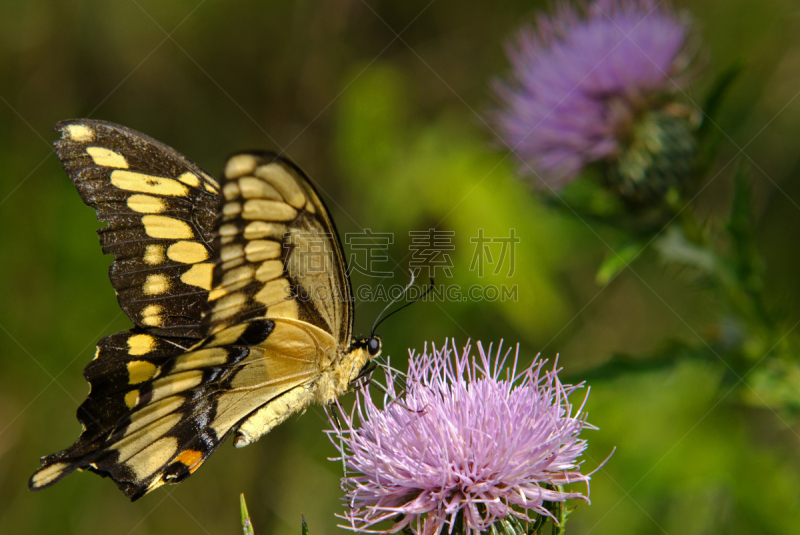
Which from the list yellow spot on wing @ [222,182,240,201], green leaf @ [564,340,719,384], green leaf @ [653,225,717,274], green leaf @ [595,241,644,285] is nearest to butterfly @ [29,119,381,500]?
yellow spot on wing @ [222,182,240,201]

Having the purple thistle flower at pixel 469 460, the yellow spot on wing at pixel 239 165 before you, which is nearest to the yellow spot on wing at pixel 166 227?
the yellow spot on wing at pixel 239 165

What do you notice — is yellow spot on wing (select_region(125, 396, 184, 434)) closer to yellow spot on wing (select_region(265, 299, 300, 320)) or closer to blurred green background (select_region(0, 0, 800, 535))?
yellow spot on wing (select_region(265, 299, 300, 320))

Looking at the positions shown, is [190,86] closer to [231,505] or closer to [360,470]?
[231,505]

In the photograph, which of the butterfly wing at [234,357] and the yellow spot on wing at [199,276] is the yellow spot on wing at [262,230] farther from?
the yellow spot on wing at [199,276]

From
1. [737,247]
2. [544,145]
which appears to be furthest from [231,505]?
[737,247]

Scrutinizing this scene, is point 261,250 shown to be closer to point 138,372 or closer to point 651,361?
Answer: point 138,372

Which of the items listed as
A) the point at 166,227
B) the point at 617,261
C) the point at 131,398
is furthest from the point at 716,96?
the point at 131,398
